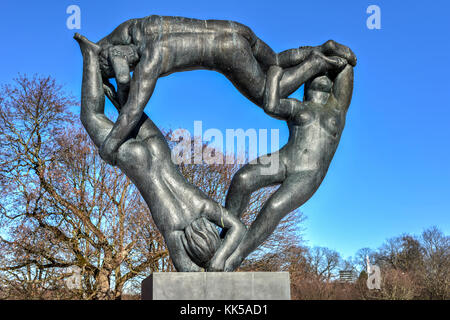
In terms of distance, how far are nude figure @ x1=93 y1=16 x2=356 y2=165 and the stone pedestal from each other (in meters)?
1.50

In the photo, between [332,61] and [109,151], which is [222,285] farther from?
[332,61]

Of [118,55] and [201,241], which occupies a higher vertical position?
[118,55]

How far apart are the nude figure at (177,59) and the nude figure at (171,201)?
23cm

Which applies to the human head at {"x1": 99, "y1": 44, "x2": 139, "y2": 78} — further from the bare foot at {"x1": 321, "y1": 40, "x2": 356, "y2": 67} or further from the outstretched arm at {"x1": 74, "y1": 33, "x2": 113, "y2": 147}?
the bare foot at {"x1": 321, "y1": 40, "x2": 356, "y2": 67}

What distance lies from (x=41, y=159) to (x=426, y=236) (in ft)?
106

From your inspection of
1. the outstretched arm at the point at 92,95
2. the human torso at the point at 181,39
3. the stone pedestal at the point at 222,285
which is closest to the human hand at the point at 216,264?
the stone pedestal at the point at 222,285

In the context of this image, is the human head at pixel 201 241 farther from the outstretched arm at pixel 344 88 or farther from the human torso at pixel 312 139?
the outstretched arm at pixel 344 88

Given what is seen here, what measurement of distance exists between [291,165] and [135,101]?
1.78m

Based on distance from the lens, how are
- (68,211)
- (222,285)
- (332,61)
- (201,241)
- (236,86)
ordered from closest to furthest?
(222,285)
(201,241)
(236,86)
(332,61)
(68,211)

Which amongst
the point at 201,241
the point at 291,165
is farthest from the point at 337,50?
the point at 201,241

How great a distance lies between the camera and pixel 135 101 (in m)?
4.81

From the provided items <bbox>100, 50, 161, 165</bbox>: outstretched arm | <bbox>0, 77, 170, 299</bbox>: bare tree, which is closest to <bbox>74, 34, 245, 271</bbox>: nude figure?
<bbox>100, 50, 161, 165</bbox>: outstretched arm

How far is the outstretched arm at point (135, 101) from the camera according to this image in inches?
190

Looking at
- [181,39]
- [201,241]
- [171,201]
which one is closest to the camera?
[201,241]
